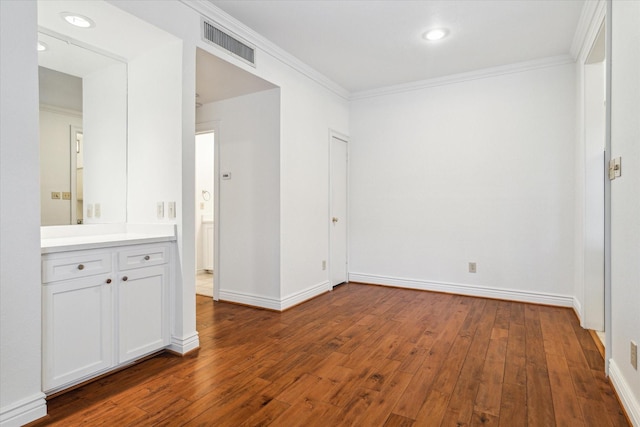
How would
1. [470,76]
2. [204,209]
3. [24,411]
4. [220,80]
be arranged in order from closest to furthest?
1. [24,411]
2. [220,80]
3. [470,76]
4. [204,209]

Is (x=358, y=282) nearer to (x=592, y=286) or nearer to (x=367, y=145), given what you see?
(x=367, y=145)

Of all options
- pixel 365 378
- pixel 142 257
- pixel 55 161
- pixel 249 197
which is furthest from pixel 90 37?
pixel 365 378

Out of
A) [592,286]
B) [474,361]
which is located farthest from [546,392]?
[592,286]

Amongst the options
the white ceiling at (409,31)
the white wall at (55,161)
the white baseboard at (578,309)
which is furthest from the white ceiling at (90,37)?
the white baseboard at (578,309)

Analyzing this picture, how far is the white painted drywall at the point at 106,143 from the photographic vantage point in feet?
8.93

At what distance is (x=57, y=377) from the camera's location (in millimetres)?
2020

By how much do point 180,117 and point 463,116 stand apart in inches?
132

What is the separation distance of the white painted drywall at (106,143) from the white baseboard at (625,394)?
3.55 m

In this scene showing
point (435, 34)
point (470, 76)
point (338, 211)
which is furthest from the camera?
point (338, 211)

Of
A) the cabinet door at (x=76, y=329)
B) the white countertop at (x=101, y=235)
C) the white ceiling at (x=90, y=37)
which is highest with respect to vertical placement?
the white ceiling at (x=90, y=37)

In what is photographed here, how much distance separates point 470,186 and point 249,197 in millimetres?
2692

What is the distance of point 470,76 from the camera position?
4.31 m

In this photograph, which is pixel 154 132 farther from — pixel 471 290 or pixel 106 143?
pixel 471 290

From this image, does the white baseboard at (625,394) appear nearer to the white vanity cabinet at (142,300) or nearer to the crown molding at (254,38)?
the white vanity cabinet at (142,300)
